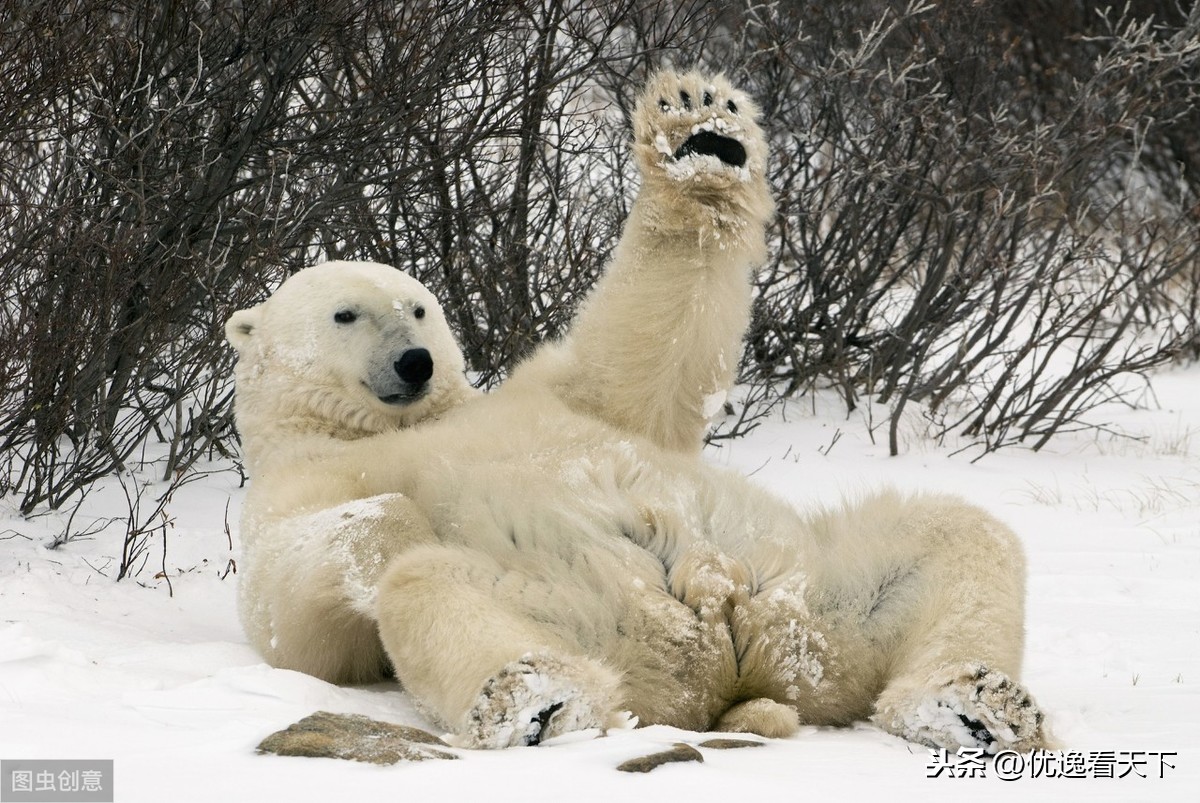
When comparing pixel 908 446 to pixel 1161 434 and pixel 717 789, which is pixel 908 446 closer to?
pixel 1161 434

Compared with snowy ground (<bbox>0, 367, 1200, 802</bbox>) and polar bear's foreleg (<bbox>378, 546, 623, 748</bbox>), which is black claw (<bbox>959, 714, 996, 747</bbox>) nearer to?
snowy ground (<bbox>0, 367, 1200, 802</bbox>)

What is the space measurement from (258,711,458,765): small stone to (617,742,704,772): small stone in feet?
0.83

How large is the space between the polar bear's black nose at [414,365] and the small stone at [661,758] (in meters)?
1.25

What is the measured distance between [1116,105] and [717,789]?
5.65 m

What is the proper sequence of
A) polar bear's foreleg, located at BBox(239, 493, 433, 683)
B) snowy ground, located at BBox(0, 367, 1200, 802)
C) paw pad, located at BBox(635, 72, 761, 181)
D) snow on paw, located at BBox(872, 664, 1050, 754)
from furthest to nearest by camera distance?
paw pad, located at BBox(635, 72, 761, 181), polar bear's foreleg, located at BBox(239, 493, 433, 683), snow on paw, located at BBox(872, 664, 1050, 754), snowy ground, located at BBox(0, 367, 1200, 802)

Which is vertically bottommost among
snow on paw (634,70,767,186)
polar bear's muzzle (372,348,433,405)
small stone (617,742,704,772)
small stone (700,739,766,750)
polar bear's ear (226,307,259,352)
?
small stone (700,739,766,750)

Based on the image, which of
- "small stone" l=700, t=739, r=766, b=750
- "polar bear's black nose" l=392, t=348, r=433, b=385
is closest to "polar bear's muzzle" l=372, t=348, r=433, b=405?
"polar bear's black nose" l=392, t=348, r=433, b=385

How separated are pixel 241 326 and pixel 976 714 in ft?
6.38

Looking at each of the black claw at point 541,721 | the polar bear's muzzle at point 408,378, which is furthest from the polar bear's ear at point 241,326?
the black claw at point 541,721

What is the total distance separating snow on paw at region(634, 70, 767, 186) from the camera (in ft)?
9.15

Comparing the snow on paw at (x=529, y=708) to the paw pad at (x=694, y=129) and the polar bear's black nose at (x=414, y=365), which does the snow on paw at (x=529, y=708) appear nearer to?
the polar bear's black nose at (x=414, y=365)

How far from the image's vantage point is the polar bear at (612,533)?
2096 millimetres

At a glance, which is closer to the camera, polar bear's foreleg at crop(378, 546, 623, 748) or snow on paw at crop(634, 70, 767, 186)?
polar bear's foreleg at crop(378, 546, 623, 748)

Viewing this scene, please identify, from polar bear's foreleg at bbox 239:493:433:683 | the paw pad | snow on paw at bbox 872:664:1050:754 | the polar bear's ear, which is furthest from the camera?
the polar bear's ear
